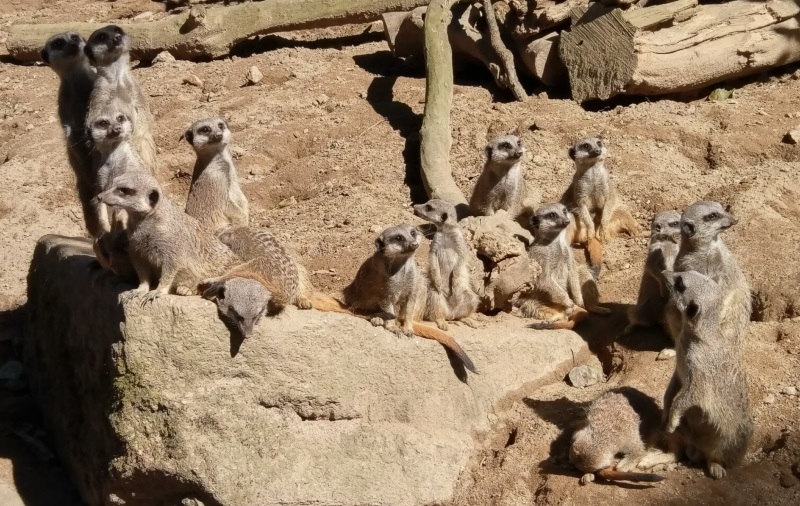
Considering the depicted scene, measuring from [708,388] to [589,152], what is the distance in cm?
238

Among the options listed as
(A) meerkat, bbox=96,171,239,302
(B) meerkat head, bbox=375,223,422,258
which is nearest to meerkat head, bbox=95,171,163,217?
(A) meerkat, bbox=96,171,239,302

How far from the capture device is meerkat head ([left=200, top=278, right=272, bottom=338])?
379 centimetres

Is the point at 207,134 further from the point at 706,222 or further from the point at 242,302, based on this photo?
the point at 706,222

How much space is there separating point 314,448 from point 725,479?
1.76 meters

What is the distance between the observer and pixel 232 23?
8.38 m

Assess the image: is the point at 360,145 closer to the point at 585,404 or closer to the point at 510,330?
the point at 510,330

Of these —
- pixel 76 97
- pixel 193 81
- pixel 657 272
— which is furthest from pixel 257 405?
pixel 193 81

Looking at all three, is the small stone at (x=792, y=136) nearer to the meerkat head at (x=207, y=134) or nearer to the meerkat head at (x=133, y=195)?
the meerkat head at (x=207, y=134)

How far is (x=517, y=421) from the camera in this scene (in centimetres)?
453

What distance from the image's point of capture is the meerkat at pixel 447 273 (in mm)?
4797

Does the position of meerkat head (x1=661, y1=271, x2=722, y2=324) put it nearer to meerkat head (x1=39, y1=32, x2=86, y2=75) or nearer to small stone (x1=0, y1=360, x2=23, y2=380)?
meerkat head (x1=39, y1=32, x2=86, y2=75)

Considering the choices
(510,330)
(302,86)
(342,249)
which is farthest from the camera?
(302,86)

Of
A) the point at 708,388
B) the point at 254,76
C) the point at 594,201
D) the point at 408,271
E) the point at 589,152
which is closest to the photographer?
the point at 708,388

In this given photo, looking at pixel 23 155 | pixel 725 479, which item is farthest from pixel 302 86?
pixel 725 479
